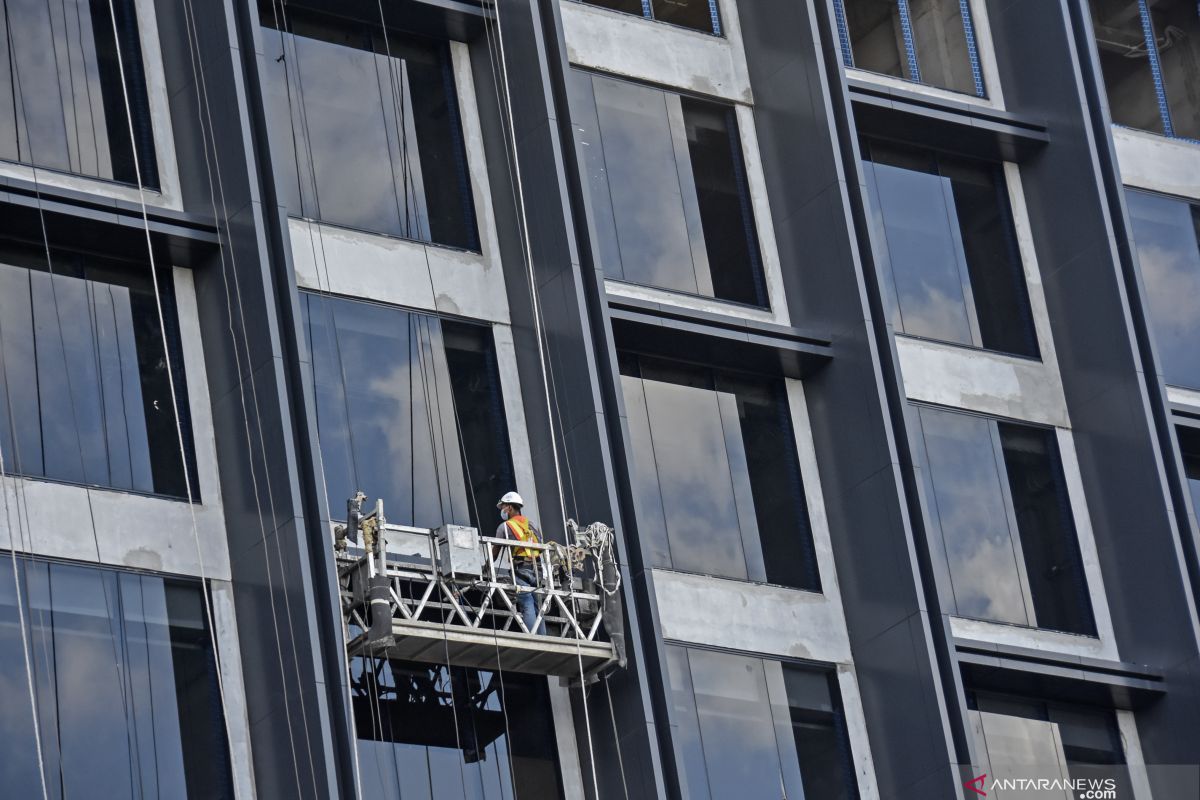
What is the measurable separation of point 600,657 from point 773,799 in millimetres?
4220

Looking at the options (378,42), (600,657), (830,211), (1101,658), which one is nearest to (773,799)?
(600,657)

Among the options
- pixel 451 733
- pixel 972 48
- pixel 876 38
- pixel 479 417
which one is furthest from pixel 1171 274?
pixel 451 733

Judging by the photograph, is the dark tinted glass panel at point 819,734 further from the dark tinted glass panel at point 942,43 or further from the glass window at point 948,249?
the dark tinted glass panel at point 942,43

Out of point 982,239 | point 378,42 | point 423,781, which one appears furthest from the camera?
point 982,239

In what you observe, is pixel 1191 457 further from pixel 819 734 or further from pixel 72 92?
pixel 72 92

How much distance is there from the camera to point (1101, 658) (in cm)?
4147

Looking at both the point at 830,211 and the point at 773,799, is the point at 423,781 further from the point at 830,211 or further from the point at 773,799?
the point at 830,211

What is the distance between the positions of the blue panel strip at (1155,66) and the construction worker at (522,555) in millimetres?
19008

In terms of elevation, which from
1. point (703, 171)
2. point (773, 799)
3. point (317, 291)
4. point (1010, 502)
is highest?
point (703, 171)

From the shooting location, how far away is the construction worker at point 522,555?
116ft

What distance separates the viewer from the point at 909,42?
46.1 meters

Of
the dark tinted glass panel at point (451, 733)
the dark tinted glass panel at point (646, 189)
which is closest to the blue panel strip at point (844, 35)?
the dark tinted glass panel at point (646, 189)

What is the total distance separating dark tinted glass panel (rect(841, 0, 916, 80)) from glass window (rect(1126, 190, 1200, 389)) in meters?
5.27

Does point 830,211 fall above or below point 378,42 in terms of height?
below
